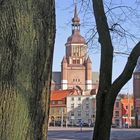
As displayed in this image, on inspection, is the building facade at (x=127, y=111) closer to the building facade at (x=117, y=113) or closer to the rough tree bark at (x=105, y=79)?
the building facade at (x=117, y=113)

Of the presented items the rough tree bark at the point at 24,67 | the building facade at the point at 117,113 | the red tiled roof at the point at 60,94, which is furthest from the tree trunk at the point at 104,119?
the red tiled roof at the point at 60,94

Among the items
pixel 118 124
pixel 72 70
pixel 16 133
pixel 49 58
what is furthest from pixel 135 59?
pixel 72 70

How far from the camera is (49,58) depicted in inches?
127

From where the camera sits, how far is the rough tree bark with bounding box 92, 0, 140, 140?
6.56 m

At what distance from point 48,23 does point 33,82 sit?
452 millimetres

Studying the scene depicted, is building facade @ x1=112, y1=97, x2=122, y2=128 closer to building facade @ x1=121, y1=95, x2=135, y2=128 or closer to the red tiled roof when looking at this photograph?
building facade @ x1=121, y1=95, x2=135, y2=128

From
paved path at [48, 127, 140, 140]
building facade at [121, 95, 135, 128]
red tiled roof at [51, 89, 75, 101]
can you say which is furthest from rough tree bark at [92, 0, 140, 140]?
red tiled roof at [51, 89, 75, 101]

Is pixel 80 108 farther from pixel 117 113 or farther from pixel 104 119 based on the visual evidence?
pixel 104 119

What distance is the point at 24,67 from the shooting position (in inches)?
116

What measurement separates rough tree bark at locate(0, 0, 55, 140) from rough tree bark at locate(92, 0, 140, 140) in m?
3.42

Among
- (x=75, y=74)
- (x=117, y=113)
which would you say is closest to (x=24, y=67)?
(x=117, y=113)

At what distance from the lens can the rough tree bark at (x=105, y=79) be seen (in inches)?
258

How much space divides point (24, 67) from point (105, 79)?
3955mm

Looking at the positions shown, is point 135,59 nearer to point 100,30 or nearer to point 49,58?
point 100,30
